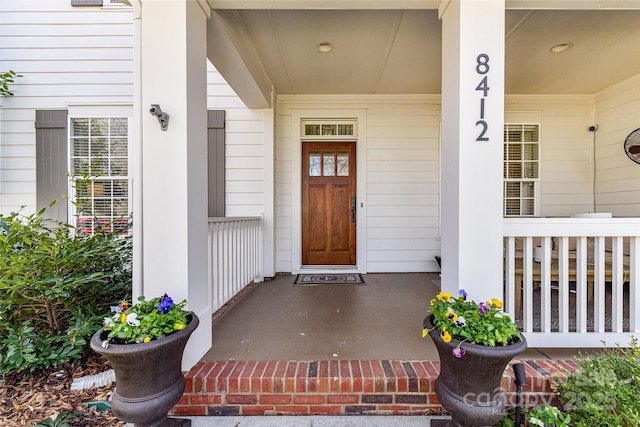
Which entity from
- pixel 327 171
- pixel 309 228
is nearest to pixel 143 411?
pixel 309 228

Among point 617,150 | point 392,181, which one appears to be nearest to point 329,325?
point 392,181

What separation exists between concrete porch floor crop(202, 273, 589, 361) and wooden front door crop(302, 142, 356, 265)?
2.81 feet

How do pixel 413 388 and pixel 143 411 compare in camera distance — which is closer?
pixel 143 411

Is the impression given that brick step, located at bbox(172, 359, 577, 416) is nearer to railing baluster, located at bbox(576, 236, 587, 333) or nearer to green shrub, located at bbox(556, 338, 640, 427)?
green shrub, located at bbox(556, 338, 640, 427)

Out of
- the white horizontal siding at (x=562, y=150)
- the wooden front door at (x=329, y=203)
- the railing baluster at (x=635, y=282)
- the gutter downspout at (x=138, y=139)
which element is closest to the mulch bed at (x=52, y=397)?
the gutter downspout at (x=138, y=139)

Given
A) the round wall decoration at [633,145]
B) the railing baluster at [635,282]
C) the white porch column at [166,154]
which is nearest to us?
the white porch column at [166,154]

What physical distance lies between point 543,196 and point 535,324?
2698 mm

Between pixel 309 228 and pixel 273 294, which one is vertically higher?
pixel 309 228

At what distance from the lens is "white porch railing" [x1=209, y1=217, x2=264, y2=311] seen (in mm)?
2592

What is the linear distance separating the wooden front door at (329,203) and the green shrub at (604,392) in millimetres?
2982

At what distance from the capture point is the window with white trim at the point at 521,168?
4309 mm

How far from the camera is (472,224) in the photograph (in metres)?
1.75

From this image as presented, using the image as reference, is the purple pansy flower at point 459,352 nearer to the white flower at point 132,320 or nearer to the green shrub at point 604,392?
the green shrub at point 604,392

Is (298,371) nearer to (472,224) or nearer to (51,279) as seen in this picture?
(472,224)
